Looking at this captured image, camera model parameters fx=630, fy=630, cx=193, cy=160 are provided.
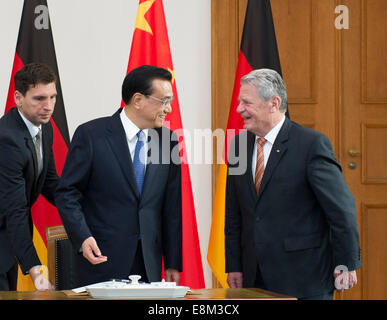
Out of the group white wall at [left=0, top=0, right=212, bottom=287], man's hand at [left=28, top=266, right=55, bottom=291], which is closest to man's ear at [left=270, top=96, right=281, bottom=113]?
man's hand at [left=28, top=266, right=55, bottom=291]

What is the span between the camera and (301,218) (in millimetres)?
2508

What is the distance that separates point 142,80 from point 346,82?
2175mm

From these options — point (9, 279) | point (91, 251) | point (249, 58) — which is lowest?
point (9, 279)

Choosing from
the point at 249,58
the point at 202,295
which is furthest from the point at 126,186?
the point at 249,58

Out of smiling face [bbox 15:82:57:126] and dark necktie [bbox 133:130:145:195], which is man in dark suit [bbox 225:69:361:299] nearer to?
dark necktie [bbox 133:130:145:195]

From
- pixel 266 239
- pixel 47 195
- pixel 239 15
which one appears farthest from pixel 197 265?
pixel 239 15

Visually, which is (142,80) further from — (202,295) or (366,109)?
(366,109)

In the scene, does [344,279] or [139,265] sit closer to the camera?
[344,279]

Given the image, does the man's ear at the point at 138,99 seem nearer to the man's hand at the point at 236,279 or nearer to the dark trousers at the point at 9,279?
the man's hand at the point at 236,279

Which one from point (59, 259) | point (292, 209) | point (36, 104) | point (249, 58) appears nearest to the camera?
point (292, 209)

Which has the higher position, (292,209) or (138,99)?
(138,99)

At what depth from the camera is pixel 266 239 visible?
99.7 inches

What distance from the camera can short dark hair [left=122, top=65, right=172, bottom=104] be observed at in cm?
267

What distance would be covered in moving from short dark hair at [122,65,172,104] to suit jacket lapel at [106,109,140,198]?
0.14 m
